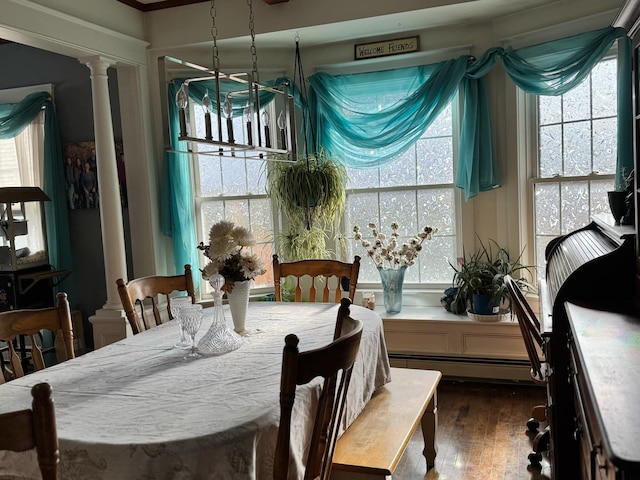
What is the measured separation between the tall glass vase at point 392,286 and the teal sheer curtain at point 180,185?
4.74ft

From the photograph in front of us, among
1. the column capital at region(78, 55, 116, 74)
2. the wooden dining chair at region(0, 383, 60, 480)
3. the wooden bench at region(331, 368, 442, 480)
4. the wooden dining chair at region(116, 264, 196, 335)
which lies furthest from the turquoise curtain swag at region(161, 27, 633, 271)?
the wooden dining chair at region(0, 383, 60, 480)

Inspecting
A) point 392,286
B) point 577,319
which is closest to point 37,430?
point 577,319

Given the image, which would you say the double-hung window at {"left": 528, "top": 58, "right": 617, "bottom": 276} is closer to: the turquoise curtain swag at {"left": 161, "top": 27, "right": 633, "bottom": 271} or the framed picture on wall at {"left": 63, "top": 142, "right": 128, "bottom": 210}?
the turquoise curtain swag at {"left": 161, "top": 27, "right": 633, "bottom": 271}

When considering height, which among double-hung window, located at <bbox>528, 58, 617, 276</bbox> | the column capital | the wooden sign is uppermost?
the wooden sign

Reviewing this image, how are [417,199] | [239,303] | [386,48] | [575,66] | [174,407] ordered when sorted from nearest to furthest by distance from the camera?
[174,407] < [239,303] < [575,66] < [386,48] < [417,199]

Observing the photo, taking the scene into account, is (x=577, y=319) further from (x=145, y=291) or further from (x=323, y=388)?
(x=145, y=291)

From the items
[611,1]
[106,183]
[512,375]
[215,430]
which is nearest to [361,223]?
[512,375]

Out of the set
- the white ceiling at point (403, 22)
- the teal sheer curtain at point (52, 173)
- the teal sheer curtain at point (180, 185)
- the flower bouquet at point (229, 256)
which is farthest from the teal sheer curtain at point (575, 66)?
the teal sheer curtain at point (52, 173)

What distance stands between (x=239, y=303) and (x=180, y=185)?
6.81 feet

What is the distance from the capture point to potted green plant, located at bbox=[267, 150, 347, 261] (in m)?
4.16

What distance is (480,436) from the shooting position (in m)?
3.14

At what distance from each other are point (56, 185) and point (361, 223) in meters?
2.51

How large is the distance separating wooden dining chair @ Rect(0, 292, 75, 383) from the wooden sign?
2.84m

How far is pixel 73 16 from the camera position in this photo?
357 centimetres
